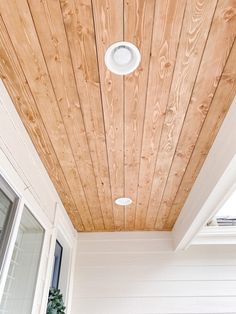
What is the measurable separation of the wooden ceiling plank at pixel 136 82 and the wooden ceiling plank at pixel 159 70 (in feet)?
0.10

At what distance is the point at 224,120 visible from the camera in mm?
1781

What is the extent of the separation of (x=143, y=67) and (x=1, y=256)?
134cm

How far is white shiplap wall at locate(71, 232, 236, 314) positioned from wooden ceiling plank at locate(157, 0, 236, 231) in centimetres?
160

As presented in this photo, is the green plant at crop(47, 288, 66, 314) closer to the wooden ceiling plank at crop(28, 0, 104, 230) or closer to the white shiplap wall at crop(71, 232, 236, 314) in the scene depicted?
the white shiplap wall at crop(71, 232, 236, 314)

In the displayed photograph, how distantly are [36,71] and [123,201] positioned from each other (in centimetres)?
176

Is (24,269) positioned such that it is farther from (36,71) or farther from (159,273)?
(159,273)

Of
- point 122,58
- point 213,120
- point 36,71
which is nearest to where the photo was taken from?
point 122,58

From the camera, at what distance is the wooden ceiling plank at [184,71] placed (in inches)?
48.1

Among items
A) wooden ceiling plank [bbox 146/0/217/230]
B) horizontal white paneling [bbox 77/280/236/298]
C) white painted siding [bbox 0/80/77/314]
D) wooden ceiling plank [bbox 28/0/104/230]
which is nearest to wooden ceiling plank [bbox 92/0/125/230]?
wooden ceiling plank [bbox 28/0/104/230]

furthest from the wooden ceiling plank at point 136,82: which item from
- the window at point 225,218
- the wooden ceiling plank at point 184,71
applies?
the window at point 225,218

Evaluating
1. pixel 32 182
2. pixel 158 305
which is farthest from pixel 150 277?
pixel 32 182

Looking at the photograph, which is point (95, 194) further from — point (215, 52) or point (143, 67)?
point (215, 52)

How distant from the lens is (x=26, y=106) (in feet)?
5.68

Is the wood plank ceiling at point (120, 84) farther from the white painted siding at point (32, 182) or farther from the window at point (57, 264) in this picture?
the window at point (57, 264)
